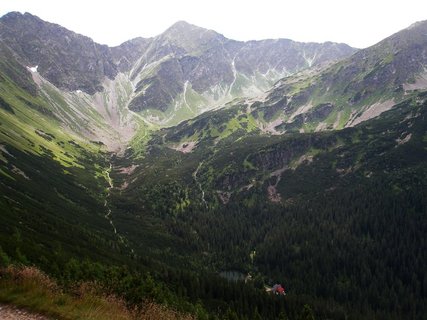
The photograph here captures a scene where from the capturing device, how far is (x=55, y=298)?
2203cm

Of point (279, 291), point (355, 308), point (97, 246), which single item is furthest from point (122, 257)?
point (355, 308)

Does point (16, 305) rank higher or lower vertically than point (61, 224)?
higher

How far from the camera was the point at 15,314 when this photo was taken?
19.9m

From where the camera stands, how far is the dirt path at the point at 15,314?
767 inches

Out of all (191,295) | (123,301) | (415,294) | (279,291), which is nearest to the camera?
(123,301)

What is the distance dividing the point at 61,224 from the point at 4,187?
103ft

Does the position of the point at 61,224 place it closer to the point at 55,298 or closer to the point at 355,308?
the point at 355,308

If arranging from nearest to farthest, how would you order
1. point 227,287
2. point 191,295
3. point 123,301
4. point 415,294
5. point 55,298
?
point 55,298, point 123,301, point 191,295, point 227,287, point 415,294

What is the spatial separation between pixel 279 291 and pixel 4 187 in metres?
133

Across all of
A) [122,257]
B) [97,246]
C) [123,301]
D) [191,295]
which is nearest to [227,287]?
[191,295]

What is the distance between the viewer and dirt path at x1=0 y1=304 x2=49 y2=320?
19484 millimetres

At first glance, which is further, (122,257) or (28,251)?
(122,257)

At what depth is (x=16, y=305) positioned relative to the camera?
2062cm

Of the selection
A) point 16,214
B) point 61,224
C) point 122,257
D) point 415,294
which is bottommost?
point 415,294
